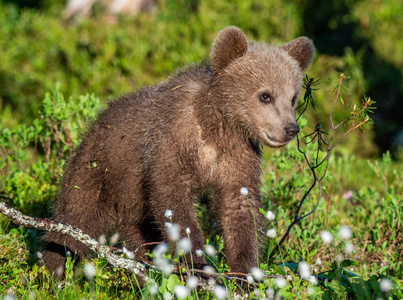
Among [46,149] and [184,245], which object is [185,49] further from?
[184,245]

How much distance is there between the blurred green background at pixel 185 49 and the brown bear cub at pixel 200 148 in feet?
17.2

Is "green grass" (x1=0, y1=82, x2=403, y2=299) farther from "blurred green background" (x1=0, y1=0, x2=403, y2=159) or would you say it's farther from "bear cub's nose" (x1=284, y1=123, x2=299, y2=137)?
"blurred green background" (x1=0, y1=0, x2=403, y2=159)

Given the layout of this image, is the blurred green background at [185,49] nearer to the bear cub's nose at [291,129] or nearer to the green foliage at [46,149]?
the green foliage at [46,149]

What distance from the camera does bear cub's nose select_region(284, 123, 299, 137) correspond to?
4251mm

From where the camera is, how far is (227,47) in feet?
14.9

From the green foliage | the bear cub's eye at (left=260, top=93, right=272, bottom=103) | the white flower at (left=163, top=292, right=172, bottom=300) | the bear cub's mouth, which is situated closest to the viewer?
the white flower at (left=163, top=292, right=172, bottom=300)

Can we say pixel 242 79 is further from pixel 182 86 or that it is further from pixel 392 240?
pixel 392 240

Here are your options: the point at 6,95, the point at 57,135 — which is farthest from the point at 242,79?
the point at 6,95

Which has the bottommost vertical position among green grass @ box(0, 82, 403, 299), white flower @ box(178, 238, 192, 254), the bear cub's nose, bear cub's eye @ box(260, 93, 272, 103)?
green grass @ box(0, 82, 403, 299)

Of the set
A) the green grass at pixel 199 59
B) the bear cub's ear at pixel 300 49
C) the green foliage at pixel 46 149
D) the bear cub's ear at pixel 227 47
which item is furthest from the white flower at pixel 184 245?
the green foliage at pixel 46 149

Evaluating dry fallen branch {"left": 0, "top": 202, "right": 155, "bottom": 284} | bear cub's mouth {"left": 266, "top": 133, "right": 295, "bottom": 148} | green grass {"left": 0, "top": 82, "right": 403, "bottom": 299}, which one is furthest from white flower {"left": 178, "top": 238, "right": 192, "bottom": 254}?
bear cub's mouth {"left": 266, "top": 133, "right": 295, "bottom": 148}

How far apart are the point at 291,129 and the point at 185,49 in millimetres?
6962

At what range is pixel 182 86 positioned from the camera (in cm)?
475

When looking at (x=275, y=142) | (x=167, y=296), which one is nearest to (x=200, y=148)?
(x=275, y=142)
